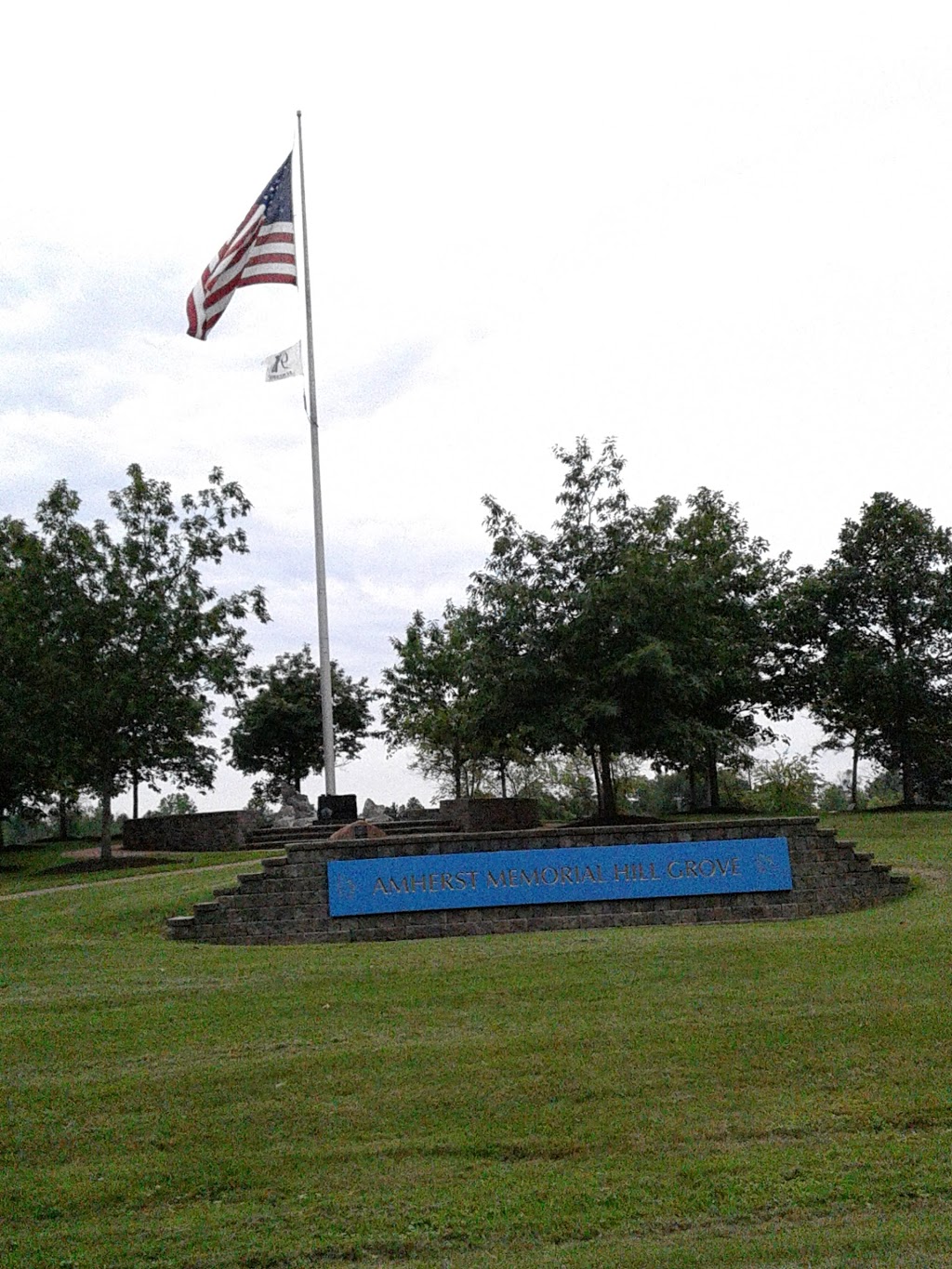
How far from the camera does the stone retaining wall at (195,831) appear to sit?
3080cm

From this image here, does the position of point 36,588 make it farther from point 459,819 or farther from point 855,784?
point 855,784

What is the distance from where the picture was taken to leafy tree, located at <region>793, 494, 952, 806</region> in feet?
111

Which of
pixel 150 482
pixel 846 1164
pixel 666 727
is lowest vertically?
pixel 846 1164

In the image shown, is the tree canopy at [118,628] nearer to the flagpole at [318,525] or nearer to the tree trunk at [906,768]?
the flagpole at [318,525]

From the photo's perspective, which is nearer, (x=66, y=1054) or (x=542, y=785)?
(x=66, y=1054)

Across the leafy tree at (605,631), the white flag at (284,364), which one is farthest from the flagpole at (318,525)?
the leafy tree at (605,631)

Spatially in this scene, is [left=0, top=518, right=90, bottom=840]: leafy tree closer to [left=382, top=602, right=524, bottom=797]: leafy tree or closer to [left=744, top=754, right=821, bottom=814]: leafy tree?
[left=382, top=602, right=524, bottom=797]: leafy tree

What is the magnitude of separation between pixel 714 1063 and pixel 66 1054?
4.51 metres

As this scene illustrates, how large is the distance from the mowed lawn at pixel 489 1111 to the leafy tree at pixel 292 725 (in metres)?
34.3

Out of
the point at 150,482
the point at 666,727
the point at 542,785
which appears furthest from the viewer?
the point at 542,785

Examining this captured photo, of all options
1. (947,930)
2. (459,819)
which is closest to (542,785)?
(459,819)

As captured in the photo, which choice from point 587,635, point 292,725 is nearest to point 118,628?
point 587,635

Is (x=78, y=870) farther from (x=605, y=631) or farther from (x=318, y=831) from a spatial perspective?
(x=605, y=631)

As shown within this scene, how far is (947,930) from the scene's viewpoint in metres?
11.8
